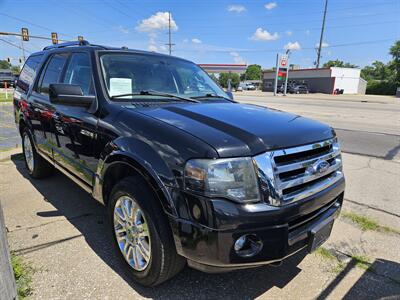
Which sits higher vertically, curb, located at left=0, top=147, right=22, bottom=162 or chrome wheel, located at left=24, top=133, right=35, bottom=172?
chrome wheel, located at left=24, top=133, right=35, bottom=172

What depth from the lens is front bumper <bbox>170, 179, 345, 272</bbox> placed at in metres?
1.95

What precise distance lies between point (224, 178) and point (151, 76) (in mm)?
1875

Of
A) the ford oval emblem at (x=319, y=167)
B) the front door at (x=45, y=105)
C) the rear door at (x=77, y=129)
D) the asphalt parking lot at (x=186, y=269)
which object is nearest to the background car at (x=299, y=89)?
the asphalt parking lot at (x=186, y=269)

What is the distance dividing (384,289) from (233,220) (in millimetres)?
1678

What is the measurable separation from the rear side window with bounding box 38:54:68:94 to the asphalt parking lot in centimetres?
148

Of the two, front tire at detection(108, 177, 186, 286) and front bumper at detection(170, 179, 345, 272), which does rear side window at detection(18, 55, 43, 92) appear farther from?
front bumper at detection(170, 179, 345, 272)

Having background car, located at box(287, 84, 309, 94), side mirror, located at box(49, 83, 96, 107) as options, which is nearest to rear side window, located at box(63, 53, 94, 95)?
side mirror, located at box(49, 83, 96, 107)

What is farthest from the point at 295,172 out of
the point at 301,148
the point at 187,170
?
the point at 187,170

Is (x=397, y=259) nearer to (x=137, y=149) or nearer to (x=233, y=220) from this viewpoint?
(x=233, y=220)

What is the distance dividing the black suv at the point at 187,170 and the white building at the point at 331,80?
61520mm

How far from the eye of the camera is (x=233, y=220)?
1944 millimetres

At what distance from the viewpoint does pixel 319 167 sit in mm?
2438

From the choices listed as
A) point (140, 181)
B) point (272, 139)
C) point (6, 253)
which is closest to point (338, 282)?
point (272, 139)

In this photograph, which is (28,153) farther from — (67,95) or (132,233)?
(132,233)
